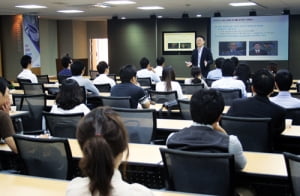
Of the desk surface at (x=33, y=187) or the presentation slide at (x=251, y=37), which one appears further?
the presentation slide at (x=251, y=37)

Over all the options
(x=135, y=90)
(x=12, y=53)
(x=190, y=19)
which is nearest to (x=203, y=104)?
(x=135, y=90)

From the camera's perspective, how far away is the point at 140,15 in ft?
46.2

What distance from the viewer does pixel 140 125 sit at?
3.81 m

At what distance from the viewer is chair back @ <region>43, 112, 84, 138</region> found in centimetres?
366

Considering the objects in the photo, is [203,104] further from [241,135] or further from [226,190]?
[241,135]

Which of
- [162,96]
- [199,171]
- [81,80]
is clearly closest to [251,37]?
[81,80]

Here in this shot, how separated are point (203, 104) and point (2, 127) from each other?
146 centimetres

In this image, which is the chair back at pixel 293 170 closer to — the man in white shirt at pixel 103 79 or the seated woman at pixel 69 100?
the seated woman at pixel 69 100

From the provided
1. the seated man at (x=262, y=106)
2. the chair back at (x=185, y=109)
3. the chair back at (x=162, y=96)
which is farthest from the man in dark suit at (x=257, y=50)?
the seated man at (x=262, y=106)

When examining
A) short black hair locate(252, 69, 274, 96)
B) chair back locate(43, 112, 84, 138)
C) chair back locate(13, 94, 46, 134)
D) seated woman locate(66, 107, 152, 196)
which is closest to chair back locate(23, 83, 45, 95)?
chair back locate(13, 94, 46, 134)

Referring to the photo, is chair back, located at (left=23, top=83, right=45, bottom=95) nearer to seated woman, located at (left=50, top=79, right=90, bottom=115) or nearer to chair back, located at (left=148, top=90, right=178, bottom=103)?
chair back, located at (left=148, top=90, right=178, bottom=103)

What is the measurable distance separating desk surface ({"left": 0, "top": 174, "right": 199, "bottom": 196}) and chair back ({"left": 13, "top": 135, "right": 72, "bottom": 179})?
0.72 feet

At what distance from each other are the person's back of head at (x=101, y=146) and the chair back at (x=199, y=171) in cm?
77

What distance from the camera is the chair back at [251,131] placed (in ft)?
10.8
